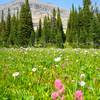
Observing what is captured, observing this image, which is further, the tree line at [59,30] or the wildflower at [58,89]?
the tree line at [59,30]

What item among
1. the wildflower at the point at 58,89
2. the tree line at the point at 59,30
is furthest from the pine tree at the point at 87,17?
the wildflower at the point at 58,89

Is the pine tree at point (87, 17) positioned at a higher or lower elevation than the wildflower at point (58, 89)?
higher

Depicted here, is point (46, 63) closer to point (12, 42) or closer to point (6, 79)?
point (6, 79)

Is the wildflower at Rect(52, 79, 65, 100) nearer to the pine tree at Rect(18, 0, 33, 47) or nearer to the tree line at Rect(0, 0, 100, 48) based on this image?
the tree line at Rect(0, 0, 100, 48)

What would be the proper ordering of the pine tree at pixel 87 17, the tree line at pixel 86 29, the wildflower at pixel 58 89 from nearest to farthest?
the wildflower at pixel 58 89 < the tree line at pixel 86 29 < the pine tree at pixel 87 17

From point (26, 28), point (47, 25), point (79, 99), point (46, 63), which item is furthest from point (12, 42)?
point (79, 99)

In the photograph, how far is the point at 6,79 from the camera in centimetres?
680

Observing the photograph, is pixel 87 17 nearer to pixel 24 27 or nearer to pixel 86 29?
pixel 86 29

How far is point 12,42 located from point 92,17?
23.3 metres

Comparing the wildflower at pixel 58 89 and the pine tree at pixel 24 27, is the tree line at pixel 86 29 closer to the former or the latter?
the pine tree at pixel 24 27

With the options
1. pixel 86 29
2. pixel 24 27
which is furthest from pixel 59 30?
pixel 24 27

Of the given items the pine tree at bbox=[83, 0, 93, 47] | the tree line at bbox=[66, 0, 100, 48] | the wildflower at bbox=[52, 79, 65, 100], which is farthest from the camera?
the pine tree at bbox=[83, 0, 93, 47]

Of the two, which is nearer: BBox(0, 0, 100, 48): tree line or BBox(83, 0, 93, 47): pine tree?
BBox(0, 0, 100, 48): tree line

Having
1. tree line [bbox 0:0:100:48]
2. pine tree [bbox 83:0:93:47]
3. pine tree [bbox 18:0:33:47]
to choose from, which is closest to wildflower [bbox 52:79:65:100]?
tree line [bbox 0:0:100:48]
